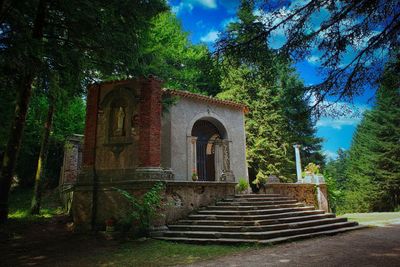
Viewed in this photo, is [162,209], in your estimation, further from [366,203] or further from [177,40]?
[366,203]

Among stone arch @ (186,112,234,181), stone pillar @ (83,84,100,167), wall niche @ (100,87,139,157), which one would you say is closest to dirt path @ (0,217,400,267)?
stone pillar @ (83,84,100,167)

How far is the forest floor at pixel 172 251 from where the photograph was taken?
6062 millimetres

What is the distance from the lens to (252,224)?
29.6 ft

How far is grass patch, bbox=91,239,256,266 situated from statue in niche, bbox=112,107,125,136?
412 centimetres

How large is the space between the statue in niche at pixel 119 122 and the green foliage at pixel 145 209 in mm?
2475

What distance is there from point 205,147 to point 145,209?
835 centimetres

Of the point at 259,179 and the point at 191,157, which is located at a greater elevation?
the point at 191,157

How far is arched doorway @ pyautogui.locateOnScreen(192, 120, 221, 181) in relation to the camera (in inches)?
647

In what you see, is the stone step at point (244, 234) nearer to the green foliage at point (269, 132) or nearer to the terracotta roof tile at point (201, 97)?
the terracotta roof tile at point (201, 97)

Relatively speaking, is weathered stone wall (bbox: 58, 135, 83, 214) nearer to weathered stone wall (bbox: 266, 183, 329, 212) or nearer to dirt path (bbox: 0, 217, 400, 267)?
dirt path (bbox: 0, 217, 400, 267)

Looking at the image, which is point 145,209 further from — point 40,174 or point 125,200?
point 40,174

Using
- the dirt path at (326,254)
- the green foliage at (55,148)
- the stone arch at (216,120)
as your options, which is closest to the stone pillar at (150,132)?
the dirt path at (326,254)

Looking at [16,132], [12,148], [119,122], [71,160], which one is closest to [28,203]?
[71,160]

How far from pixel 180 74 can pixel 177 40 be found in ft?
11.1
